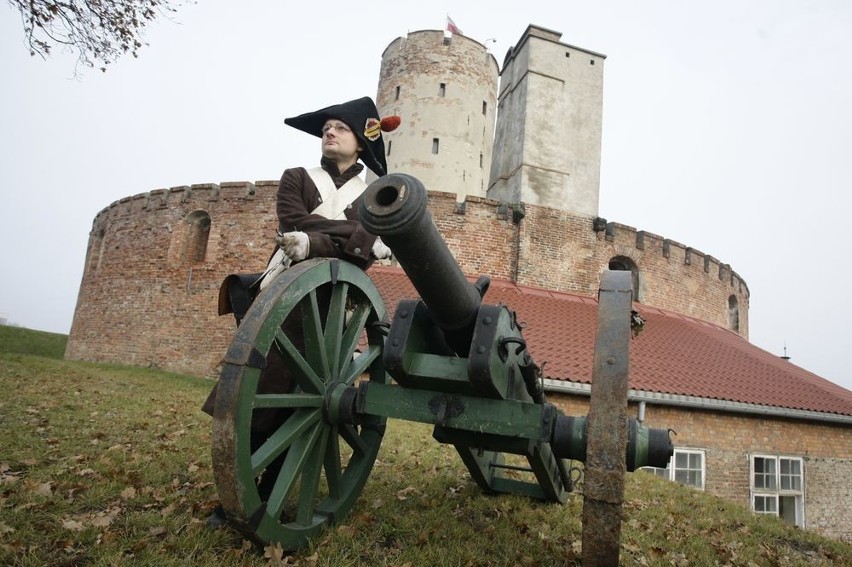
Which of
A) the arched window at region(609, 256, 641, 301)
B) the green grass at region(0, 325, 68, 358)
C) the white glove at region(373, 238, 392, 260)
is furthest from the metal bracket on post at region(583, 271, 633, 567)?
the green grass at region(0, 325, 68, 358)

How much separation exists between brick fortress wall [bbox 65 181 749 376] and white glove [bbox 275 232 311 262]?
10.3 metres

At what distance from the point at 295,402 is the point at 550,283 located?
11.9 meters

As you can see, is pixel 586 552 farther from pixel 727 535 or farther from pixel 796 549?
pixel 796 549

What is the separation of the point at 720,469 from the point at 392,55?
20.7 metres

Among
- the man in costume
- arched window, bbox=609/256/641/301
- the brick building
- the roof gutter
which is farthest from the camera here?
arched window, bbox=609/256/641/301

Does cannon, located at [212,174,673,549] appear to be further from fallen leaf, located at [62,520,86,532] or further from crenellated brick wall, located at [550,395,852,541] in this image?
crenellated brick wall, located at [550,395,852,541]

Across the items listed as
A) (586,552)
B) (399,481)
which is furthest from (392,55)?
(586,552)

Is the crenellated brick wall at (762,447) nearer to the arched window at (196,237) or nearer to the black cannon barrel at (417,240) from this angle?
the black cannon barrel at (417,240)

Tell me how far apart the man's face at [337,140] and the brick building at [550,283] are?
6700mm

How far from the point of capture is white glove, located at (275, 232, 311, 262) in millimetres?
2379

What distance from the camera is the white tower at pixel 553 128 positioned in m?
18.0

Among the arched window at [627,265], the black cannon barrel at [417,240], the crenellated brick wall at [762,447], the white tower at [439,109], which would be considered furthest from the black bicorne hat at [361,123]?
the white tower at [439,109]

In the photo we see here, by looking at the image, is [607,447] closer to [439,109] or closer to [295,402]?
[295,402]

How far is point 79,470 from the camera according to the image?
3455 mm
